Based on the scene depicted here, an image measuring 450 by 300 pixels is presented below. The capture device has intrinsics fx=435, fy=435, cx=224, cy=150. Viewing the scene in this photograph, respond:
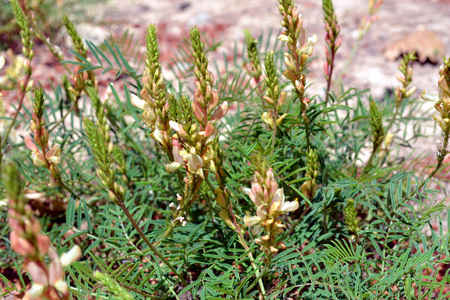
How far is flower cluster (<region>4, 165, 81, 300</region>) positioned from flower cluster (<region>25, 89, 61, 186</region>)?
1.89ft

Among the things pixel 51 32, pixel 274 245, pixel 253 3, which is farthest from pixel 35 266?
pixel 253 3

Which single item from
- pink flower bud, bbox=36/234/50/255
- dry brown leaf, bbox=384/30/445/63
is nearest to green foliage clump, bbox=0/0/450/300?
pink flower bud, bbox=36/234/50/255

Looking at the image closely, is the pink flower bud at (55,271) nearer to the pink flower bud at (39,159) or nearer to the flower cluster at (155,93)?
the flower cluster at (155,93)

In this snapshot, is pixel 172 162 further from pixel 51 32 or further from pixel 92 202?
pixel 51 32

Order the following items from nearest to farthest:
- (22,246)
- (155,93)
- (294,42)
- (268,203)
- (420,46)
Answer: (22,246), (268,203), (155,93), (294,42), (420,46)

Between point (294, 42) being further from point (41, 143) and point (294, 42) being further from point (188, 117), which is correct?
point (41, 143)

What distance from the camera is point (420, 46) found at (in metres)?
3.92

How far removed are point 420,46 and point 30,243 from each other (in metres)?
3.93

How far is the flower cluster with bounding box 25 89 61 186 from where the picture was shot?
4.38 feet

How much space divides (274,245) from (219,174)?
26cm

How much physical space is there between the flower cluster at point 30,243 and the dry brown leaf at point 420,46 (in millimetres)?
3759

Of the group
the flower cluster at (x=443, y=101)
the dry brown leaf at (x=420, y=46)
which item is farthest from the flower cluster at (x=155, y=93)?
the dry brown leaf at (x=420, y=46)

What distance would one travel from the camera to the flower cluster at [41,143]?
1336 millimetres

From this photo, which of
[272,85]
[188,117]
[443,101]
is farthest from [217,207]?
[443,101]
